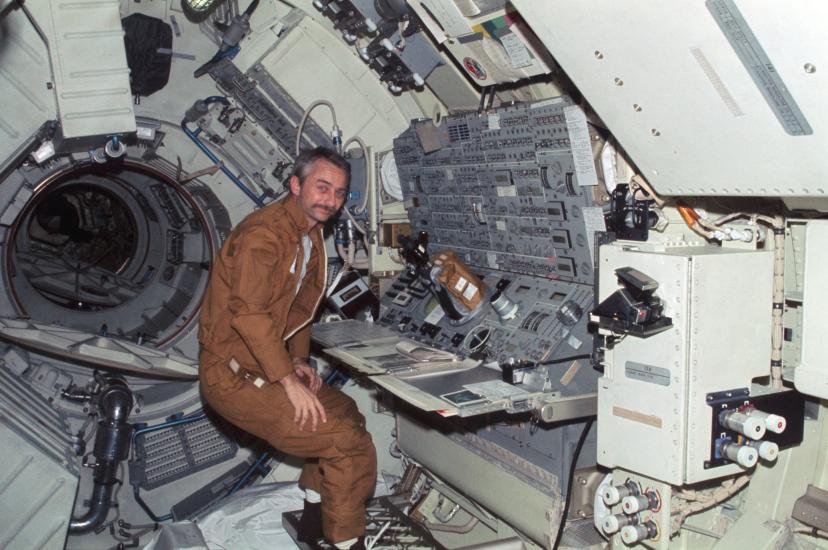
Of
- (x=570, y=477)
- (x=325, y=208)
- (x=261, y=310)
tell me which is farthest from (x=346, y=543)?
(x=325, y=208)

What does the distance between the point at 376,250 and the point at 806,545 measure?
9.00ft

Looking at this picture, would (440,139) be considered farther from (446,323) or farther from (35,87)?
(35,87)

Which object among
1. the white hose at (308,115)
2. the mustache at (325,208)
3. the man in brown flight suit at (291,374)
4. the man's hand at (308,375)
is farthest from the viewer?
the white hose at (308,115)

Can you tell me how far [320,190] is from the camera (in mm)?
3771

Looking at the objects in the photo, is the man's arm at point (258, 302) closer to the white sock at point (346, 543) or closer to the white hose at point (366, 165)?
the white sock at point (346, 543)

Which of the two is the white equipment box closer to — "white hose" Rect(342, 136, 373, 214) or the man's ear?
the man's ear

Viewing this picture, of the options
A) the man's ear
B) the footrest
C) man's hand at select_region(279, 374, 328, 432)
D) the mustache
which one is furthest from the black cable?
the man's ear

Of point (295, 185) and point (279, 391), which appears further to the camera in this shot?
point (295, 185)

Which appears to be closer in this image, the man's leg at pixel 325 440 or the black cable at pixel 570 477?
the black cable at pixel 570 477

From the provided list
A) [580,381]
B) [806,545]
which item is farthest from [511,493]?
[806,545]

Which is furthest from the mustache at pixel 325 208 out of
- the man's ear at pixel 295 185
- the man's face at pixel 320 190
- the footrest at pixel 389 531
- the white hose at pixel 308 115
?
the footrest at pixel 389 531

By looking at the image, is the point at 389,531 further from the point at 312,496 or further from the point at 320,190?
the point at 320,190

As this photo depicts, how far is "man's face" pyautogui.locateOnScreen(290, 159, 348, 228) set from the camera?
3771mm

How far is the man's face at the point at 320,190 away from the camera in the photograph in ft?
12.4
